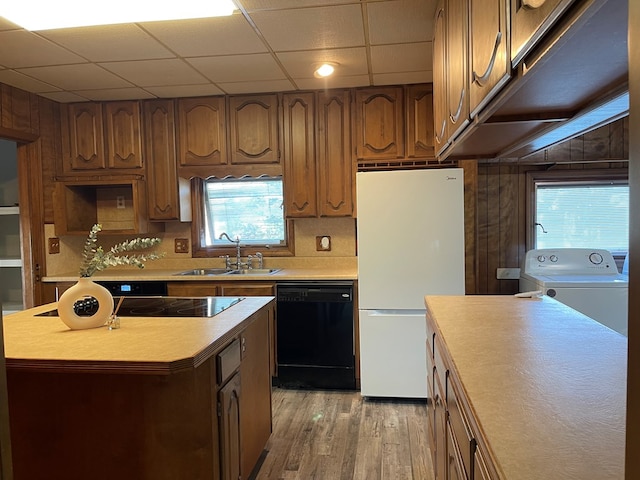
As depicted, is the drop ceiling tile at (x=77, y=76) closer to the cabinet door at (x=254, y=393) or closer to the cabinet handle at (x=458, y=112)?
the cabinet door at (x=254, y=393)

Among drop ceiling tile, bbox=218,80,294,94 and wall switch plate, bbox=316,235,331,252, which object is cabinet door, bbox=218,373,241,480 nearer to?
wall switch plate, bbox=316,235,331,252

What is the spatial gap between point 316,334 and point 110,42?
2285 millimetres

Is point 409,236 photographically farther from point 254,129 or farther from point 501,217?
point 254,129

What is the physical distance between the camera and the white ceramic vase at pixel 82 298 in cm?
175

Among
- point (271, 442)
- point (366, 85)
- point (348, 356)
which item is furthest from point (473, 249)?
point (271, 442)

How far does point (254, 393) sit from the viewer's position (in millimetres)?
2182

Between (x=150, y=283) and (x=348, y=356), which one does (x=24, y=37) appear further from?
(x=348, y=356)

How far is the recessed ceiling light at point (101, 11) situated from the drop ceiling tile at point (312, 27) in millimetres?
243

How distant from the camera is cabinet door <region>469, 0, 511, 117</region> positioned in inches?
43.0

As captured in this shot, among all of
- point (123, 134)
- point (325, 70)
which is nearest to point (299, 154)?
point (325, 70)

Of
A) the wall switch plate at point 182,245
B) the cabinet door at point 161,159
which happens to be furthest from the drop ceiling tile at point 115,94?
the wall switch plate at point 182,245

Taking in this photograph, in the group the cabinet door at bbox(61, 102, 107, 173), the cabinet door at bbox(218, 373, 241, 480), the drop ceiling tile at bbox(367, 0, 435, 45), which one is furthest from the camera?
the cabinet door at bbox(61, 102, 107, 173)

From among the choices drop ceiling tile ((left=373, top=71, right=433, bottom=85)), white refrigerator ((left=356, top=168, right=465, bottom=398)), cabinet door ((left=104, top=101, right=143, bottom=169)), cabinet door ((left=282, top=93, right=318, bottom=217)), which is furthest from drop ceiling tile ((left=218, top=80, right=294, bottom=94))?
white refrigerator ((left=356, top=168, right=465, bottom=398))

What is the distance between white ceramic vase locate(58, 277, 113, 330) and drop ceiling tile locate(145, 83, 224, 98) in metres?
2.00
